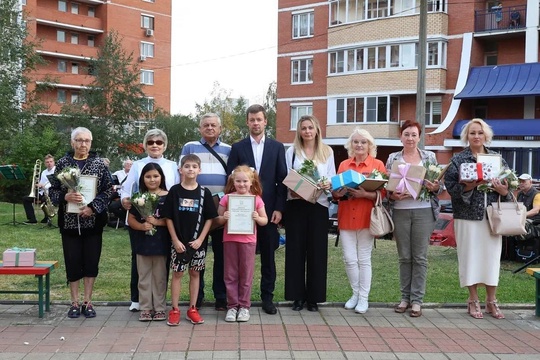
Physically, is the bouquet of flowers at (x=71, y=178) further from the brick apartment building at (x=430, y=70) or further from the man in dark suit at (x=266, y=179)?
the brick apartment building at (x=430, y=70)

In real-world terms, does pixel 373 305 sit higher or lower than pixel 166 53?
lower

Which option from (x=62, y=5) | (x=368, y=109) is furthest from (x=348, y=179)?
(x=62, y=5)

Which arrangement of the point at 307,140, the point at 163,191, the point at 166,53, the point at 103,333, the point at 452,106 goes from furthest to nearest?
the point at 166,53 < the point at 452,106 < the point at 307,140 < the point at 163,191 < the point at 103,333

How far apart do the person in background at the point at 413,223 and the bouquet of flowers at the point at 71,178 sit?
3523mm

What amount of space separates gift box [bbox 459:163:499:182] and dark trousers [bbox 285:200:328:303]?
1.65 m

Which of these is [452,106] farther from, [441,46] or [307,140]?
[307,140]

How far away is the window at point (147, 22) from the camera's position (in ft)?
207

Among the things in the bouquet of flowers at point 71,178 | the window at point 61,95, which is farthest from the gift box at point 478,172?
the window at point 61,95

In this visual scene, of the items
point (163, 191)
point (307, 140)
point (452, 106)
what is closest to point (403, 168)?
point (307, 140)

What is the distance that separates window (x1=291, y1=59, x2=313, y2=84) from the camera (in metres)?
41.7

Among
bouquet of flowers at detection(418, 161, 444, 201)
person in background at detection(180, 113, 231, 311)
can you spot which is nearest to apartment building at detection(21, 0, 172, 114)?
person in background at detection(180, 113, 231, 311)

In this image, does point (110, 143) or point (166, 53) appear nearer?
point (110, 143)

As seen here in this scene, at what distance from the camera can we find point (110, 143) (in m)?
36.1

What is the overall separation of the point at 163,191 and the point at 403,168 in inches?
107
